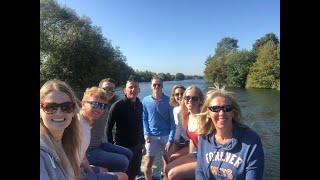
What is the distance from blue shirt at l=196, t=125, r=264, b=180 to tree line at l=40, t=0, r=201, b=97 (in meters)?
2.36

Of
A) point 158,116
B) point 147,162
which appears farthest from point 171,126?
point 147,162

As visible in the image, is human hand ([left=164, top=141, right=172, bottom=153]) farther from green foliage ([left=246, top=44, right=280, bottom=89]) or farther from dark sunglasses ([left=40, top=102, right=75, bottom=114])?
dark sunglasses ([left=40, top=102, right=75, bottom=114])

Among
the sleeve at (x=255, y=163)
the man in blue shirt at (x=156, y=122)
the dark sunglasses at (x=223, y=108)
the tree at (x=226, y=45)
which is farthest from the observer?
the tree at (x=226, y=45)

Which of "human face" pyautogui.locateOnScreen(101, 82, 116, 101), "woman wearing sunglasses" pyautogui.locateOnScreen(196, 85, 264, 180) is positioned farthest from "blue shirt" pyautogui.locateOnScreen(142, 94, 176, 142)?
"woman wearing sunglasses" pyautogui.locateOnScreen(196, 85, 264, 180)

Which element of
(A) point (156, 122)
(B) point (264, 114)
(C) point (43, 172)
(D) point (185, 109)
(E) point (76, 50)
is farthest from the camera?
(B) point (264, 114)

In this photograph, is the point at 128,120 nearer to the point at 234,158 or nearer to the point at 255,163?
the point at 234,158

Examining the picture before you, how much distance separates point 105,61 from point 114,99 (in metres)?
1.99

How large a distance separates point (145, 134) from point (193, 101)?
1.04 m

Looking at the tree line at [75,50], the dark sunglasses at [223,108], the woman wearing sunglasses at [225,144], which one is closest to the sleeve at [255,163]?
the woman wearing sunglasses at [225,144]

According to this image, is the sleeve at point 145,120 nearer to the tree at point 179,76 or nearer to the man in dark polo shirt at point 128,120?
the man in dark polo shirt at point 128,120

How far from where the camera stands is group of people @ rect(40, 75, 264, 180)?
1734 millimetres

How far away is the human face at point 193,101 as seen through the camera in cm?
263

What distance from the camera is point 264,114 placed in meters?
7.98
